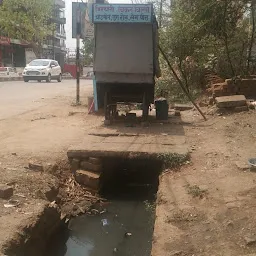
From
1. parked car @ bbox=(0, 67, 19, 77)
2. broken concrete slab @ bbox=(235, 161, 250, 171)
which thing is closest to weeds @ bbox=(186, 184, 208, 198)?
broken concrete slab @ bbox=(235, 161, 250, 171)

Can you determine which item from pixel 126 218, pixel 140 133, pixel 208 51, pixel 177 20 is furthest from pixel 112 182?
pixel 208 51

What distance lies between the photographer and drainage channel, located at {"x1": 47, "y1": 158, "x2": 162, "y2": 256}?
4629 mm

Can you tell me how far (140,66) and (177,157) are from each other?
10.1 feet

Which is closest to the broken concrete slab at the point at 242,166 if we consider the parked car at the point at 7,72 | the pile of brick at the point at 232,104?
the pile of brick at the point at 232,104

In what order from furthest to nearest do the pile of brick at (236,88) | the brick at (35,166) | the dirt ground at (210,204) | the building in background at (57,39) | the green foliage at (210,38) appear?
the building in background at (57,39) < the green foliage at (210,38) < the pile of brick at (236,88) < the brick at (35,166) < the dirt ground at (210,204)

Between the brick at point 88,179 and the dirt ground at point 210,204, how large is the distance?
1.10 m

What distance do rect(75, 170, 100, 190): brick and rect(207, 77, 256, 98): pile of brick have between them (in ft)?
17.9

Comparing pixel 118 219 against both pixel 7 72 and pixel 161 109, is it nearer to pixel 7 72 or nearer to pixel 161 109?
pixel 161 109

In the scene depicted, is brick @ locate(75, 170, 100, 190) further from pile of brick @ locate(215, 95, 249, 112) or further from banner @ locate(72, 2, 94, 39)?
banner @ locate(72, 2, 94, 39)

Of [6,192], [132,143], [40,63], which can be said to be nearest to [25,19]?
[40,63]

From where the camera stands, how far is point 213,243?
330 cm

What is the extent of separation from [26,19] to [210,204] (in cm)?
4088

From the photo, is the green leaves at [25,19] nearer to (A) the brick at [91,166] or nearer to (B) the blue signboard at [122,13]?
(B) the blue signboard at [122,13]

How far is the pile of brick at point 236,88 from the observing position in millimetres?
10422
